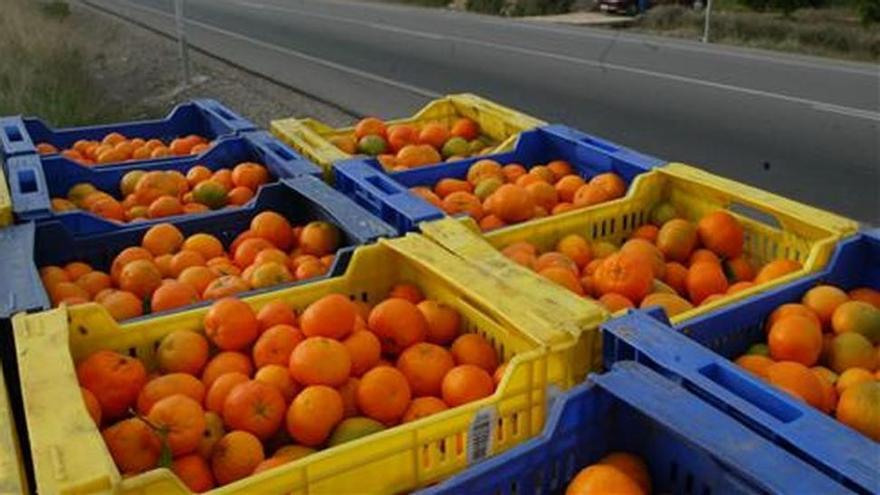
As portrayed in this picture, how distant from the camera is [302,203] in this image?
3.36 meters

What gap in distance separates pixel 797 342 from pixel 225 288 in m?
1.61

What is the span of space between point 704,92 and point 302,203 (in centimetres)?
937

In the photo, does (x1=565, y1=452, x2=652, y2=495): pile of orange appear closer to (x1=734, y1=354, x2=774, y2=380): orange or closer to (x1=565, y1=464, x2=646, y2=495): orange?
(x1=565, y1=464, x2=646, y2=495): orange

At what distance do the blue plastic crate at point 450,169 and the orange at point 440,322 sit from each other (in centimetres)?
39

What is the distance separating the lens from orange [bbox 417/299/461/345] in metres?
2.38

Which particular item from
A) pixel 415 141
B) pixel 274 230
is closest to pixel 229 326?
pixel 274 230

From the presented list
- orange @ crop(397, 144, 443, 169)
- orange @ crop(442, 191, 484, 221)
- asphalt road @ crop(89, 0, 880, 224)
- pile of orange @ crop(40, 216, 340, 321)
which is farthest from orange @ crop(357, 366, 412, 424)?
asphalt road @ crop(89, 0, 880, 224)

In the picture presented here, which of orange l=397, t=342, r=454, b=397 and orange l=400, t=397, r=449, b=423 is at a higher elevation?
orange l=397, t=342, r=454, b=397

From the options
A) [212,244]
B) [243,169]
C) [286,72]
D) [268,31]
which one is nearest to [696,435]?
[212,244]

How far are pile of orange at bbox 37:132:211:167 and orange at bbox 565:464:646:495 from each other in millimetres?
2930

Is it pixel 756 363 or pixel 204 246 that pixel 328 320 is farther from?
pixel 756 363

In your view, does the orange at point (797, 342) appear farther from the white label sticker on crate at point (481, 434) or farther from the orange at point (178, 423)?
the orange at point (178, 423)

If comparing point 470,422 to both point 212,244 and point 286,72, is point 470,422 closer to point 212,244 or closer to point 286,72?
point 212,244

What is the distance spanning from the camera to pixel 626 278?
8.62ft
